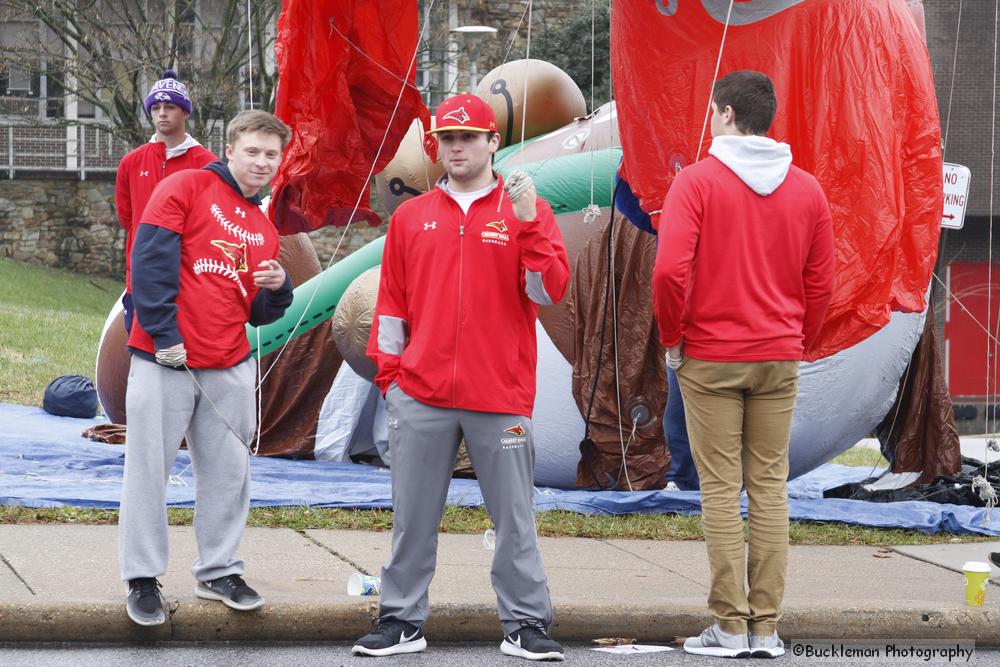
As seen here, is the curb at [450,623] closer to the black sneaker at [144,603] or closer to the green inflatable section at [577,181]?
the black sneaker at [144,603]

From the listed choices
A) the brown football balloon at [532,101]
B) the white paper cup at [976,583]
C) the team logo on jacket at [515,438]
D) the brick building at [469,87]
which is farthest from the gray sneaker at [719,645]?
the brick building at [469,87]

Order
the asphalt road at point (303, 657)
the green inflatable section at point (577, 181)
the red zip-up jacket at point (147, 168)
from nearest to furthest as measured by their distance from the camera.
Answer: the asphalt road at point (303, 657)
the red zip-up jacket at point (147, 168)
the green inflatable section at point (577, 181)

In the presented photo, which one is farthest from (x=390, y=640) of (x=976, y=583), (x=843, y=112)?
(x=843, y=112)

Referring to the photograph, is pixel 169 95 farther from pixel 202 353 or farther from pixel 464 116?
pixel 464 116

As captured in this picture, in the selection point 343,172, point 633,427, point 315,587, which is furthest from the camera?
point 633,427

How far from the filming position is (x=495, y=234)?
4.53 m

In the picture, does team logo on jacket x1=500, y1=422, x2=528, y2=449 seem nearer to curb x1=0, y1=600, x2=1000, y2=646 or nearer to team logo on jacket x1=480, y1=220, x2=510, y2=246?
team logo on jacket x1=480, y1=220, x2=510, y2=246

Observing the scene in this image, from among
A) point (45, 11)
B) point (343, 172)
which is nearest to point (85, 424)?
point (343, 172)

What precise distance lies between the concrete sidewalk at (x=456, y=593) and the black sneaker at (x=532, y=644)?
0.35m

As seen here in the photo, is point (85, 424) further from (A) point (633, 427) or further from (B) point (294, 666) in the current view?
(B) point (294, 666)

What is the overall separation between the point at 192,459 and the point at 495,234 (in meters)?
1.40

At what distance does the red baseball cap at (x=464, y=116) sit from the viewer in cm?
449

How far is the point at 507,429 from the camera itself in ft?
14.9

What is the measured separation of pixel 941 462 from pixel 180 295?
560cm
